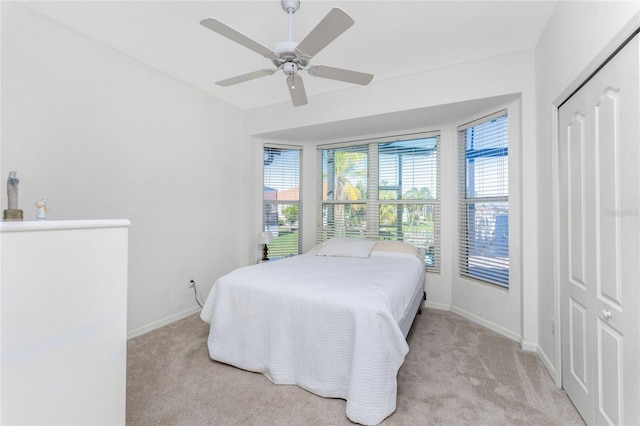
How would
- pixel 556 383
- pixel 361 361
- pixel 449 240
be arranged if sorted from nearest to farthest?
pixel 361 361 < pixel 556 383 < pixel 449 240

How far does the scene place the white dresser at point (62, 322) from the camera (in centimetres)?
88

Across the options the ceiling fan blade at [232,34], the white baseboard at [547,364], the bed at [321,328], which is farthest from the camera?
the white baseboard at [547,364]

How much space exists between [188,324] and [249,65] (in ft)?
9.09

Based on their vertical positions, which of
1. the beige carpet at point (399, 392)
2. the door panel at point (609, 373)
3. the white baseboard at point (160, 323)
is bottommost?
the beige carpet at point (399, 392)

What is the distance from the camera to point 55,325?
0.97m

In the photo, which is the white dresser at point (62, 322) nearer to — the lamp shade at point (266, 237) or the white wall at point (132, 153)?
the white wall at point (132, 153)

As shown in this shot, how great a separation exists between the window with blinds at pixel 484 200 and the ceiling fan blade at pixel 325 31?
220cm

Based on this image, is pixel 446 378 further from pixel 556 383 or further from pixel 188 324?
pixel 188 324

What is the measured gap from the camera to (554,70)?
2.09 metres

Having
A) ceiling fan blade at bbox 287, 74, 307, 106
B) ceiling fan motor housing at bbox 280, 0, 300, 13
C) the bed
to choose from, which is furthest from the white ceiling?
the bed

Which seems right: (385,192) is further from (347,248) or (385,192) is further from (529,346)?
(529,346)

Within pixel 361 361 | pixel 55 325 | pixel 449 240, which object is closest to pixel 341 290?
pixel 361 361

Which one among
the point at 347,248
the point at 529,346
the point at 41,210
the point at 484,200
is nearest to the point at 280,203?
the point at 347,248

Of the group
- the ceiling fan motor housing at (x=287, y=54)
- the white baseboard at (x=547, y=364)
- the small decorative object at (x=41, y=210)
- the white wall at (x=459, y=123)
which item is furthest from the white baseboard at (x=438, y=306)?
the small decorative object at (x=41, y=210)
